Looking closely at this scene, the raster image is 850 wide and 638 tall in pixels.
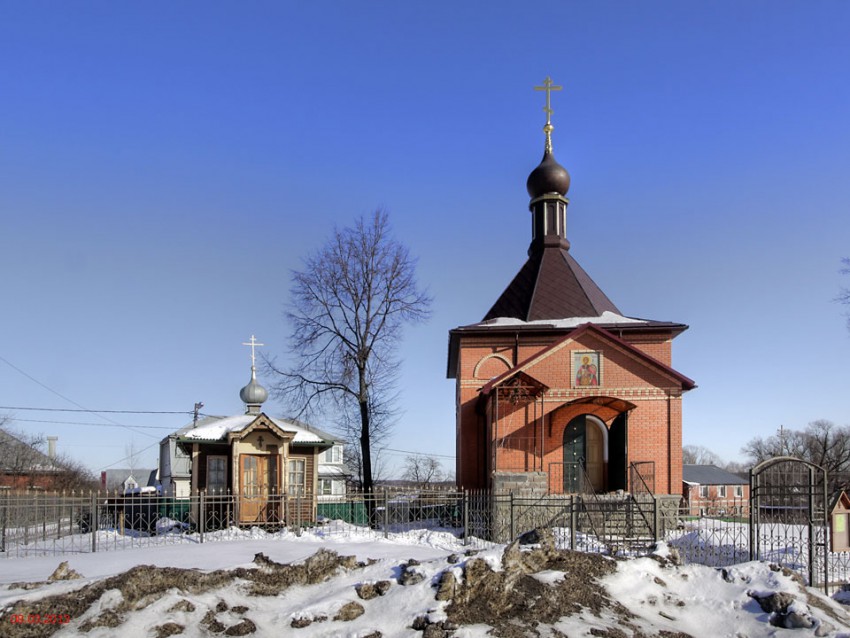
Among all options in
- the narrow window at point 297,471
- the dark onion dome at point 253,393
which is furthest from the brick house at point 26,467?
the narrow window at point 297,471

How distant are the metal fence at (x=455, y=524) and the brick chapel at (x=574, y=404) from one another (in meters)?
1.04

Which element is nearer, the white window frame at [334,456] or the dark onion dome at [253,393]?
the dark onion dome at [253,393]

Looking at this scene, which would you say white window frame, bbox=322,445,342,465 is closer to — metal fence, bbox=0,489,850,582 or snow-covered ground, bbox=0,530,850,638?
metal fence, bbox=0,489,850,582

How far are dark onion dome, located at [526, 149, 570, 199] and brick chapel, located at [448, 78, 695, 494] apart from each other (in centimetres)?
583

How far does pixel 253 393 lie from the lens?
63.7 feet

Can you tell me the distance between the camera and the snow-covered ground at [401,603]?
673 centimetres

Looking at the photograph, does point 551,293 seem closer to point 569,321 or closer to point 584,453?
point 569,321

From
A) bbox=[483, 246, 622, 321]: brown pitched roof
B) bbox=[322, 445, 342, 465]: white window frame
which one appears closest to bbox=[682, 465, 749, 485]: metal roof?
bbox=[322, 445, 342, 465]: white window frame

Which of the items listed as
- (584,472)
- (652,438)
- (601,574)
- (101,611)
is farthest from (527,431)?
(101,611)

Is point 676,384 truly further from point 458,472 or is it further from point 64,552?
point 64,552

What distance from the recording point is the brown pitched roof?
21.6 m

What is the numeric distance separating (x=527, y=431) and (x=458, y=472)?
447 centimetres

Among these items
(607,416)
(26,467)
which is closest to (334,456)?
(26,467)

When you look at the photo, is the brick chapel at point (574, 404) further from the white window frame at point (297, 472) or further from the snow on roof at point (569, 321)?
the white window frame at point (297, 472)
